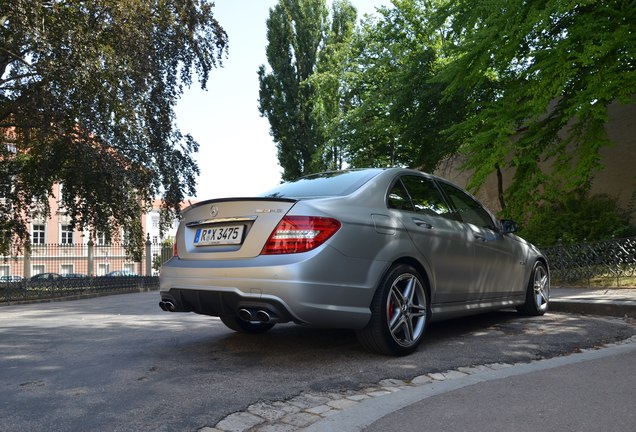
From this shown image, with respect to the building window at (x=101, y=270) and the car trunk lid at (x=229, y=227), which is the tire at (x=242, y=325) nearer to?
the car trunk lid at (x=229, y=227)

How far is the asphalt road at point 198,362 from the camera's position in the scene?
310cm

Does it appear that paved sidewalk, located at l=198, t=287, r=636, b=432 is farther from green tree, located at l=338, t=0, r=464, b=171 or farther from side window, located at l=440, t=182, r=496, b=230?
green tree, located at l=338, t=0, r=464, b=171

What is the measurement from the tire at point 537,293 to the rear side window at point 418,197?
207 centimetres

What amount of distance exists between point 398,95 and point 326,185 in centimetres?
1684

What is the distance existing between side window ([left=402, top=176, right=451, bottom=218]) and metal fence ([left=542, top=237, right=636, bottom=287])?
684cm

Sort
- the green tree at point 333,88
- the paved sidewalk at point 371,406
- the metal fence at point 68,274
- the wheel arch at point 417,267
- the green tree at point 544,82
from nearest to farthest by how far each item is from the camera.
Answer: the paved sidewalk at point 371,406 → the wheel arch at point 417,267 → the green tree at point 544,82 → the metal fence at point 68,274 → the green tree at point 333,88

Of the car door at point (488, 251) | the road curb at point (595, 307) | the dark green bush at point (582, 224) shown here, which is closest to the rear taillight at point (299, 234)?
the car door at point (488, 251)

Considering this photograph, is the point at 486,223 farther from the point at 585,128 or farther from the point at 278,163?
the point at 278,163

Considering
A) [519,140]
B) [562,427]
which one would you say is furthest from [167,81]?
[562,427]

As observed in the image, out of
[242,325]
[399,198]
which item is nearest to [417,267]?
[399,198]

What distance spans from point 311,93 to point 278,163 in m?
4.70

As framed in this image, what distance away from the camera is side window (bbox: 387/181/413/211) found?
4.75 metres

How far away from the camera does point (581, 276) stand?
11570mm

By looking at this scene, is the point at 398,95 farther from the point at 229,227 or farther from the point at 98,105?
the point at 229,227
